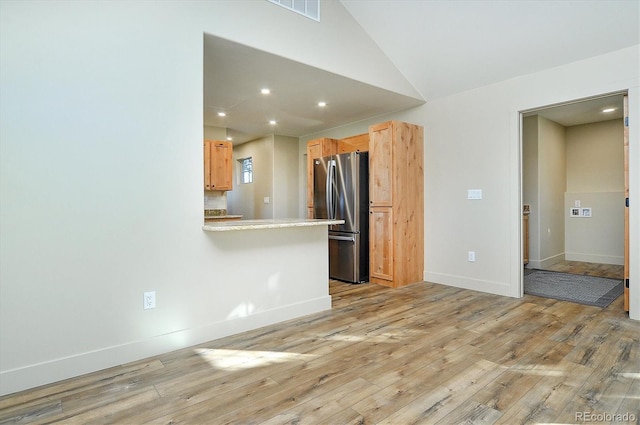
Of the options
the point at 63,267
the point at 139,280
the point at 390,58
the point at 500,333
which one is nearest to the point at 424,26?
the point at 390,58

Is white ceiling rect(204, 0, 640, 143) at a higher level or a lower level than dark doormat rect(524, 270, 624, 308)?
higher

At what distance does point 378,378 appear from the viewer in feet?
6.74

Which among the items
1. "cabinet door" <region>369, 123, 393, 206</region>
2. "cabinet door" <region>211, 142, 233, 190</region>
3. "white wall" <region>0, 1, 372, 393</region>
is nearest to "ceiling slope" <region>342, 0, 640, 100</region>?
"cabinet door" <region>369, 123, 393, 206</region>

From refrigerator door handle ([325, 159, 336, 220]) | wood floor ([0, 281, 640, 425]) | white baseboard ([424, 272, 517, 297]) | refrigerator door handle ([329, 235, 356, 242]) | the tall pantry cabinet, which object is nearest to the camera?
wood floor ([0, 281, 640, 425])

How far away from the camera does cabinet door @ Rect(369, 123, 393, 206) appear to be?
4.36 m

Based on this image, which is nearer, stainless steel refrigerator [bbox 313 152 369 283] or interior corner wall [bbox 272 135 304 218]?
stainless steel refrigerator [bbox 313 152 369 283]

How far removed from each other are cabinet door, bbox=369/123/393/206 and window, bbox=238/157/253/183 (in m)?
3.52

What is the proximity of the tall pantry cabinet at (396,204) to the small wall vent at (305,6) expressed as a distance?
1597 mm

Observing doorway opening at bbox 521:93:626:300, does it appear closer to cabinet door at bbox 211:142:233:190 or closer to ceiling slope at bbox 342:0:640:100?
ceiling slope at bbox 342:0:640:100

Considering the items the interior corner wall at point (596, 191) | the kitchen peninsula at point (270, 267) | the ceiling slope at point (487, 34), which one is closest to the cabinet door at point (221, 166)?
the kitchen peninsula at point (270, 267)

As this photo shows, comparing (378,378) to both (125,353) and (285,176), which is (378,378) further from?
(285,176)

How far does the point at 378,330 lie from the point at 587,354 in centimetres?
142

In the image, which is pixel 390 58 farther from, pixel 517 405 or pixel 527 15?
pixel 517 405

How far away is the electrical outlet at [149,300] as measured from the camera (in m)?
2.37
